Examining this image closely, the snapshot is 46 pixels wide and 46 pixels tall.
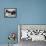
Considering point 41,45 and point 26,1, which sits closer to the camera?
point 41,45

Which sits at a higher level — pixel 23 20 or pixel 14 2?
pixel 14 2

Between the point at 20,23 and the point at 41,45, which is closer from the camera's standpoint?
the point at 41,45

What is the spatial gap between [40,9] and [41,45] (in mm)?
1041

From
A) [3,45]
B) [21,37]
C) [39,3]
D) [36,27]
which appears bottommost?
[3,45]

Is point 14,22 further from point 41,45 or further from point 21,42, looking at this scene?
point 41,45

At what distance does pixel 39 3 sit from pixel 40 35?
0.94m

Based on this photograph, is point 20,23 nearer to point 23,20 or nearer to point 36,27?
point 23,20

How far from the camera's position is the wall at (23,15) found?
3848 mm

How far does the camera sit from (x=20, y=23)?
386 cm

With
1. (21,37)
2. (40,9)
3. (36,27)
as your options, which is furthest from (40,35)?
(40,9)

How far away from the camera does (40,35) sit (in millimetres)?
3654

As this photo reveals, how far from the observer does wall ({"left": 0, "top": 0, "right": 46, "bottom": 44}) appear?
3848 mm

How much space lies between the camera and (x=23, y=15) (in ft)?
12.7

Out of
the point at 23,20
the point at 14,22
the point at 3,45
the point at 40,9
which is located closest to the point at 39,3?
the point at 40,9
